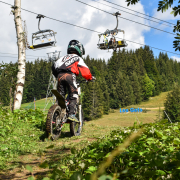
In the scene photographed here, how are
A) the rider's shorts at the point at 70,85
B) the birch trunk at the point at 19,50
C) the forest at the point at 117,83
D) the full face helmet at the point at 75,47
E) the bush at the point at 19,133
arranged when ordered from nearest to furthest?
the bush at the point at 19,133 < the rider's shorts at the point at 70,85 < the full face helmet at the point at 75,47 < the birch trunk at the point at 19,50 < the forest at the point at 117,83

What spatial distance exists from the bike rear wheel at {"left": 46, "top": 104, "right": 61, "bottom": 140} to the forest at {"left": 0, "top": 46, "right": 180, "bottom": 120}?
197 ft

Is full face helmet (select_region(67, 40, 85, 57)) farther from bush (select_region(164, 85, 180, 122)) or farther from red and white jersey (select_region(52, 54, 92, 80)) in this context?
bush (select_region(164, 85, 180, 122))

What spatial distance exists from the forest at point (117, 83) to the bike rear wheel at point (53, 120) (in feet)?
197

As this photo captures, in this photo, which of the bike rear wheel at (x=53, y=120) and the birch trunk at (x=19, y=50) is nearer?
the bike rear wheel at (x=53, y=120)

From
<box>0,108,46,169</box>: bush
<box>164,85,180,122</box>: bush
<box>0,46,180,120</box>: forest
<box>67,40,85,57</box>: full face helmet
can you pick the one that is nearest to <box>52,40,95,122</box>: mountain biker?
<box>67,40,85,57</box>: full face helmet

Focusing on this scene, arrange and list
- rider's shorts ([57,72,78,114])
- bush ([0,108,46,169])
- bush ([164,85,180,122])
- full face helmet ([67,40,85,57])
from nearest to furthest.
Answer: bush ([0,108,46,169]) < rider's shorts ([57,72,78,114]) < full face helmet ([67,40,85,57]) < bush ([164,85,180,122])

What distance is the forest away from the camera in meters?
69.5

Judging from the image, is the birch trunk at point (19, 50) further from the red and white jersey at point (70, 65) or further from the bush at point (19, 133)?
the red and white jersey at point (70, 65)

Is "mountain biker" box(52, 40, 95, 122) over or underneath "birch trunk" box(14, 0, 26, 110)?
underneath

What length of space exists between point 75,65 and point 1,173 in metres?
3.15

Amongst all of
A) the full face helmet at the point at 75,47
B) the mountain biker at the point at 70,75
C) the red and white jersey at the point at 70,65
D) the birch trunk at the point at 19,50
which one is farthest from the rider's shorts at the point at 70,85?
the birch trunk at the point at 19,50

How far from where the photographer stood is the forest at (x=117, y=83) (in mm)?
69531

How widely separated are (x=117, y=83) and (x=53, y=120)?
85.6 m

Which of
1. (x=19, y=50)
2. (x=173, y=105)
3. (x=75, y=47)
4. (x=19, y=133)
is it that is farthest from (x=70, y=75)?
(x=173, y=105)
